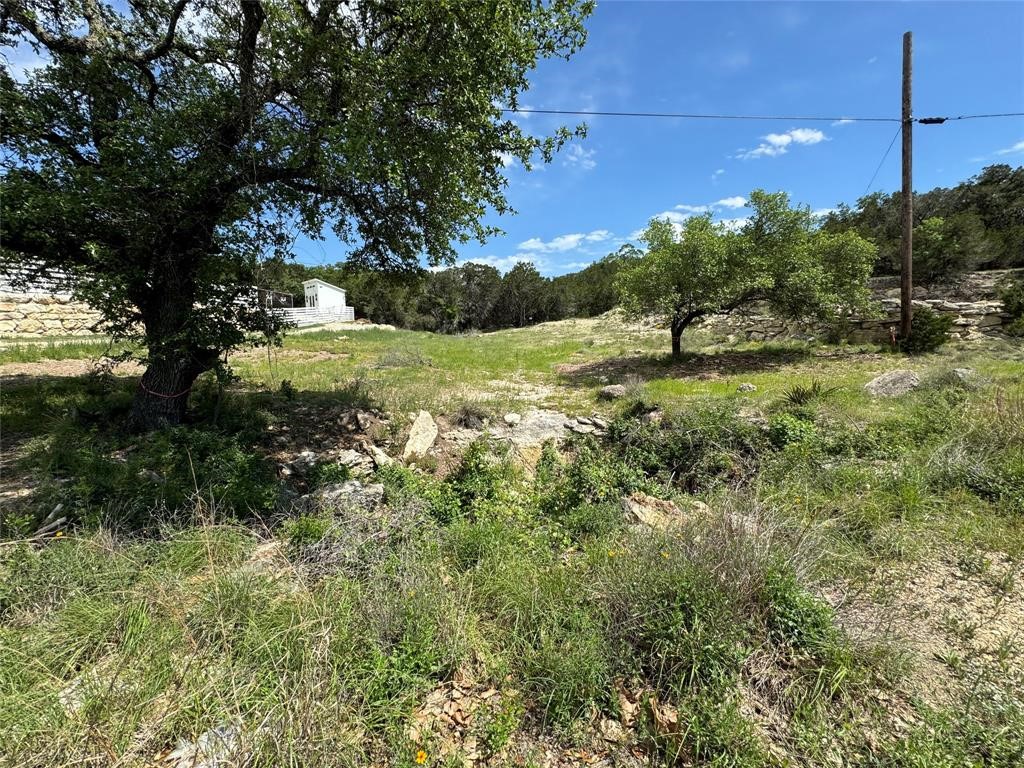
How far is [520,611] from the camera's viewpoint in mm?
2775

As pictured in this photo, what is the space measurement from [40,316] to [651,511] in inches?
935

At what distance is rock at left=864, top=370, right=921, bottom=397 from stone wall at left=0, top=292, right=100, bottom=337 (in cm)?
2377

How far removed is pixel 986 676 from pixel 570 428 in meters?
5.61

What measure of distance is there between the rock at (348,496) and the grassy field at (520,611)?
12 cm

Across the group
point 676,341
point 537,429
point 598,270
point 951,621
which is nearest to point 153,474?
point 537,429

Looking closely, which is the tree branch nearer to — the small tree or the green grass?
the green grass

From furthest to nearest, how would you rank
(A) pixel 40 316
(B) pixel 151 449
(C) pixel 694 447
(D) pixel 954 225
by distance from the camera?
(D) pixel 954 225 < (A) pixel 40 316 < (C) pixel 694 447 < (B) pixel 151 449

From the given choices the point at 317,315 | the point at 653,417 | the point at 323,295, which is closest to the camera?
the point at 653,417

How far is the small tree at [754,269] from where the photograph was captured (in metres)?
12.6

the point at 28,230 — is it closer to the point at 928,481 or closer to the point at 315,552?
the point at 315,552

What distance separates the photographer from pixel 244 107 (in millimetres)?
5383

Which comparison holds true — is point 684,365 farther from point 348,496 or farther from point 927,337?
point 348,496

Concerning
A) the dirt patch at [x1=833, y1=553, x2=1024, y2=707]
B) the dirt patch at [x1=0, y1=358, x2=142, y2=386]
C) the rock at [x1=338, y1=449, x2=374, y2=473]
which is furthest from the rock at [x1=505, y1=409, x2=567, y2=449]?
the dirt patch at [x1=0, y1=358, x2=142, y2=386]

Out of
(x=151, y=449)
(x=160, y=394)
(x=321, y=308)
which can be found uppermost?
(x=321, y=308)
